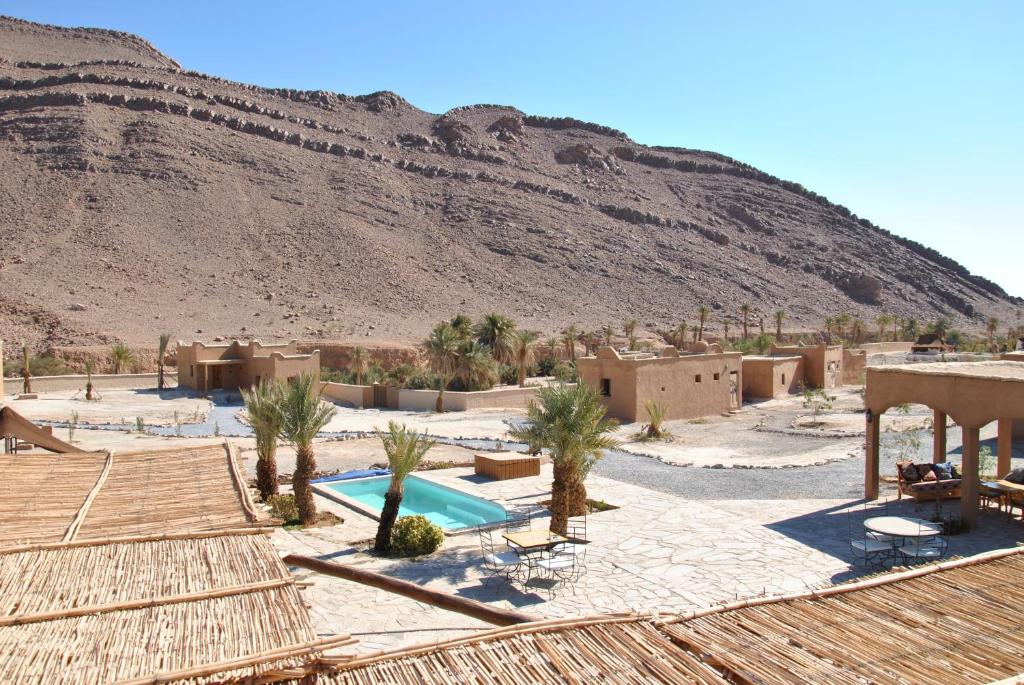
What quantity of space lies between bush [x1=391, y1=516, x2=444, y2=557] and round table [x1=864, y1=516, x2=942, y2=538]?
21.2 feet

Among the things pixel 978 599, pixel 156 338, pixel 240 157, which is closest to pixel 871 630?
pixel 978 599

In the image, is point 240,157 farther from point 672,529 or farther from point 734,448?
point 672,529

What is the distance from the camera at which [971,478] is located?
12.7 m

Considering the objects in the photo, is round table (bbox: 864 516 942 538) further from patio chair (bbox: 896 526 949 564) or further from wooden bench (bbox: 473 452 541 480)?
wooden bench (bbox: 473 452 541 480)

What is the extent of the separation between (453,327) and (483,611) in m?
28.8

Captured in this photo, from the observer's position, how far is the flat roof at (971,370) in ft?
42.0

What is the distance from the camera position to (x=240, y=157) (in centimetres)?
7644

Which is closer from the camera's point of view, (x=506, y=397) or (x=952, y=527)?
(x=952, y=527)

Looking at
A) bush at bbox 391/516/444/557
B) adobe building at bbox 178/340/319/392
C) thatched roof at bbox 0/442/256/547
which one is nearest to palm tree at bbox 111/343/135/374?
adobe building at bbox 178/340/319/392

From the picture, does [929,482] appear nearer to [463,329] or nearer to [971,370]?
[971,370]

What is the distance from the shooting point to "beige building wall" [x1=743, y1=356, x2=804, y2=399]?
33969 millimetres

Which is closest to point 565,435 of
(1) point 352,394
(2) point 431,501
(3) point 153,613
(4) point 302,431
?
(4) point 302,431

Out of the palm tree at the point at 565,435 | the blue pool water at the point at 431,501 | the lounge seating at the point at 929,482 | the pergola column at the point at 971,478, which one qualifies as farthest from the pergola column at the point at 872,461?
the blue pool water at the point at 431,501

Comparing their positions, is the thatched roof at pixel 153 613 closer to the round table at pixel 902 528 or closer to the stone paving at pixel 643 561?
the stone paving at pixel 643 561
